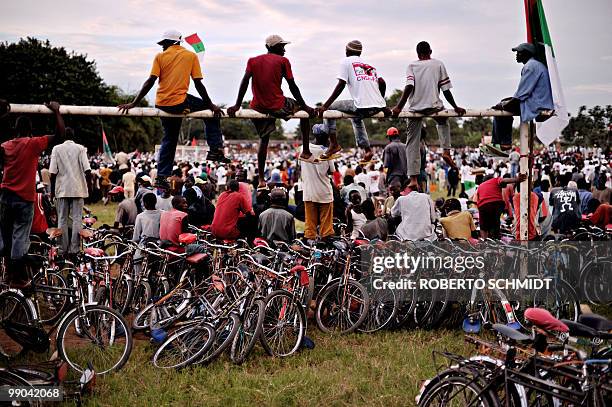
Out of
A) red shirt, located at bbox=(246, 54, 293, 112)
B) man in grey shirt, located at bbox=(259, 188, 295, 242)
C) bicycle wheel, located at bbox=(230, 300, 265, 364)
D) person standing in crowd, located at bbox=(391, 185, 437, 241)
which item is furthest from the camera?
man in grey shirt, located at bbox=(259, 188, 295, 242)

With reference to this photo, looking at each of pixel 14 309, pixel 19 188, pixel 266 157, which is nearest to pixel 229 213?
pixel 266 157

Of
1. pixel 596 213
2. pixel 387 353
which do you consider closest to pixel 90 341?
pixel 387 353

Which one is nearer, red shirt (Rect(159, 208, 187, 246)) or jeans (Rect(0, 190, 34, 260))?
jeans (Rect(0, 190, 34, 260))

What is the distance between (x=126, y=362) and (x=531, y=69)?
645cm

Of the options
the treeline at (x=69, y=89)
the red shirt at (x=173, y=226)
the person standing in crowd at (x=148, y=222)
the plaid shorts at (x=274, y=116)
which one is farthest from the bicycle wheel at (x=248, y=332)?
the treeline at (x=69, y=89)

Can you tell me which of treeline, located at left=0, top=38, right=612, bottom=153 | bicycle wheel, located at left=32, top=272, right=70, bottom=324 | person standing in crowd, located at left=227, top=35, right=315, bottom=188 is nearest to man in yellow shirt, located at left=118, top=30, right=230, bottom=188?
person standing in crowd, located at left=227, top=35, right=315, bottom=188

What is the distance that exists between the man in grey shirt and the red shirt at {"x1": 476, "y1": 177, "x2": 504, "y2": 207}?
3.05m

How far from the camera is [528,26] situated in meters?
8.63

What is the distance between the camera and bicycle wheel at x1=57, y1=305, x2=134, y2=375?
263 inches

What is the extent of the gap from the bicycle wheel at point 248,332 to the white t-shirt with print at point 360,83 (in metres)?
3.28

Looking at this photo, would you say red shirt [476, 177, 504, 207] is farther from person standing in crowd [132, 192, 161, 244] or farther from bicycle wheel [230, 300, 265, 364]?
person standing in crowd [132, 192, 161, 244]

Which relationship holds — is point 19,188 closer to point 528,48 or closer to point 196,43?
point 196,43

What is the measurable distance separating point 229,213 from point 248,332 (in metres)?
2.85

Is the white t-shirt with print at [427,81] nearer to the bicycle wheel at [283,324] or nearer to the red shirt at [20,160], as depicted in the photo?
the bicycle wheel at [283,324]
